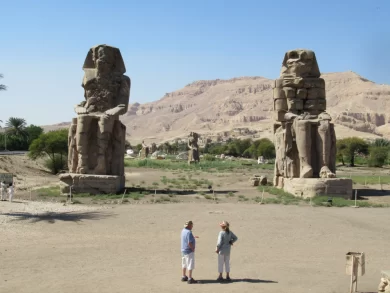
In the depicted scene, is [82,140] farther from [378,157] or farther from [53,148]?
[378,157]

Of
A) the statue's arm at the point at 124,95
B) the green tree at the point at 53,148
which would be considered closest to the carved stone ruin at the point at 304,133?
the statue's arm at the point at 124,95

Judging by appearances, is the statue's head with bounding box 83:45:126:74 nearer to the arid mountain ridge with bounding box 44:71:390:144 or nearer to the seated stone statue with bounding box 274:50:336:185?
the seated stone statue with bounding box 274:50:336:185

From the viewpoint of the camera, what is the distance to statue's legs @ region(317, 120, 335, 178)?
16.4 meters

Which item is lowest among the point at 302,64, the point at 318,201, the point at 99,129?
the point at 318,201

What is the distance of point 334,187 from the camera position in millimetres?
15992

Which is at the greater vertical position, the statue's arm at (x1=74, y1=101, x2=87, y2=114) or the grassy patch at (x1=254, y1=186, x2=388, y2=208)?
the statue's arm at (x1=74, y1=101, x2=87, y2=114)

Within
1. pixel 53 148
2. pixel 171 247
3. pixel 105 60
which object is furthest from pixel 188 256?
pixel 53 148

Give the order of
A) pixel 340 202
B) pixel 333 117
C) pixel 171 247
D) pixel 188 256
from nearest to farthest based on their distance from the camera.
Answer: pixel 188 256 < pixel 171 247 < pixel 340 202 < pixel 333 117

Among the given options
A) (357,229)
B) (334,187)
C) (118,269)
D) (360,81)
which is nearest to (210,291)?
(118,269)

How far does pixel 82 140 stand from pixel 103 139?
2.21ft

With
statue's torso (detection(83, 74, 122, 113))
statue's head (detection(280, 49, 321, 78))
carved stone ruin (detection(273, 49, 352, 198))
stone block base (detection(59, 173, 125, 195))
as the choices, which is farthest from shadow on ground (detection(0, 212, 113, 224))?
statue's head (detection(280, 49, 321, 78))

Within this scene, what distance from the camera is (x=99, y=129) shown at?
54.8ft

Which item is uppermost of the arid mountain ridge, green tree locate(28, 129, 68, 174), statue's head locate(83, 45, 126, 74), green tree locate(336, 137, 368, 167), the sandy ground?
the arid mountain ridge

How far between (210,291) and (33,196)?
36.3 ft
